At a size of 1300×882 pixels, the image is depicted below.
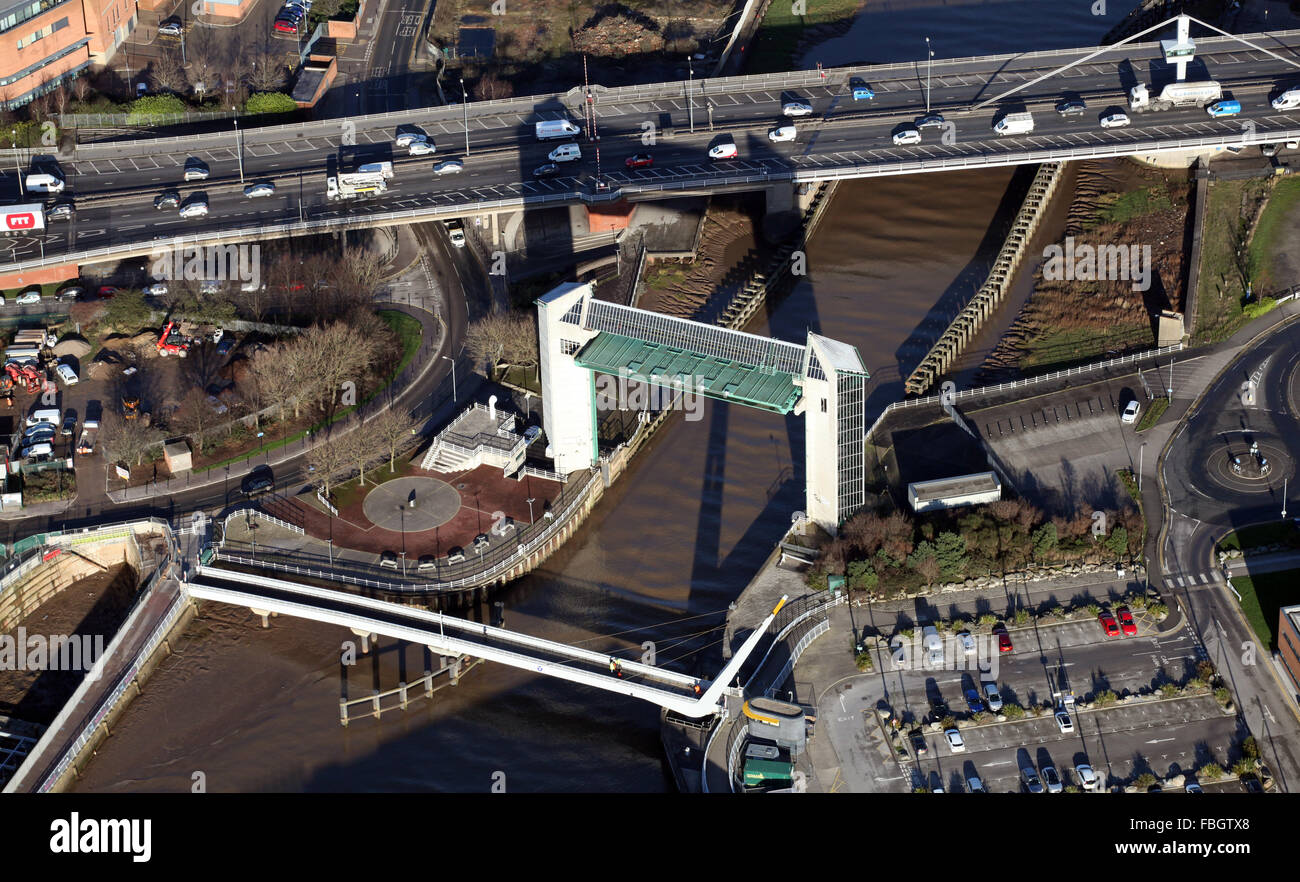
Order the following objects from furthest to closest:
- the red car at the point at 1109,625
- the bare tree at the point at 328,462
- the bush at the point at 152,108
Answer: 1. the bush at the point at 152,108
2. the bare tree at the point at 328,462
3. the red car at the point at 1109,625

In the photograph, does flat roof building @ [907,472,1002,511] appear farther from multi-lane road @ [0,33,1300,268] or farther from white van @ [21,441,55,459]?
white van @ [21,441,55,459]

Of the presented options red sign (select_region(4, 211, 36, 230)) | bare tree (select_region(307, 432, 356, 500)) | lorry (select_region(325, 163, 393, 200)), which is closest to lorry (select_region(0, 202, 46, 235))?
red sign (select_region(4, 211, 36, 230))

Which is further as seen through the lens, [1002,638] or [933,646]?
[1002,638]

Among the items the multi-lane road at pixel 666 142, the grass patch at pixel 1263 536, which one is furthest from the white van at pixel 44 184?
the grass patch at pixel 1263 536

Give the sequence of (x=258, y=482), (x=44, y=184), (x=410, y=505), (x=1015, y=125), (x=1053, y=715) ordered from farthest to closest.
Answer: (x=1015, y=125)
(x=44, y=184)
(x=258, y=482)
(x=410, y=505)
(x=1053, y=715)

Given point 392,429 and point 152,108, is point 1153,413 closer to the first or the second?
point 392,429

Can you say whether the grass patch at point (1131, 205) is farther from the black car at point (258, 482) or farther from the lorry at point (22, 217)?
the lorry at point (22, 217)

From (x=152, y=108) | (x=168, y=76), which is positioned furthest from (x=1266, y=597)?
(x=168, y=76)
